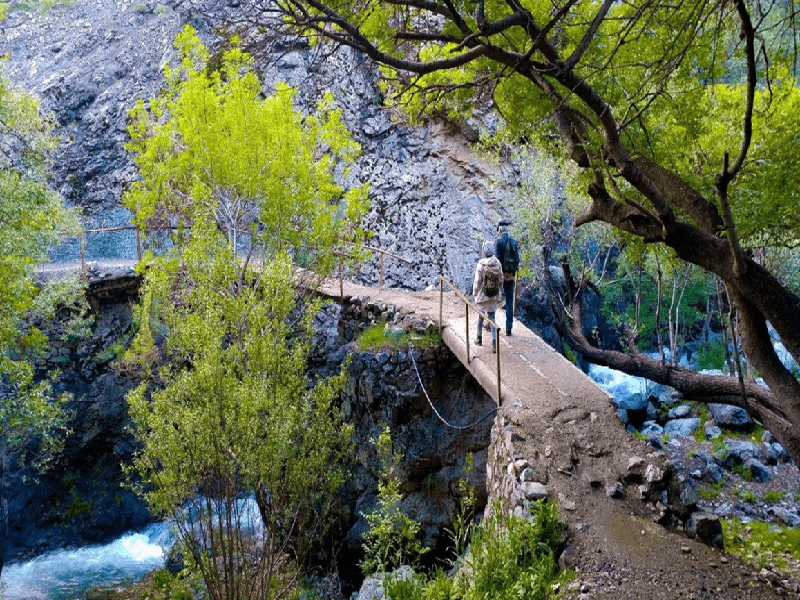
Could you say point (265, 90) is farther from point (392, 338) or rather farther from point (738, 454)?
point (738, 454)

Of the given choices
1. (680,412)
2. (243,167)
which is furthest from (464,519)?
(680,412)

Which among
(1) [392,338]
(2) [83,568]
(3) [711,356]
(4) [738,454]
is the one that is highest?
(1) [392,338]

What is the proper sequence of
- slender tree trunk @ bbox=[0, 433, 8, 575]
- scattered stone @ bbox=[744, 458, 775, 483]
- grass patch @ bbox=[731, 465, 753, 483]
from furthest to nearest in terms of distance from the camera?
grass patch @ bbox=[731, 465, 753, 483]
scattered stone @ bbox=[744, 458, 775, 483]
slender tree trunk @ bbox=[0, 433, 8, 575]

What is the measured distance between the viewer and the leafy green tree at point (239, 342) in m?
8.41

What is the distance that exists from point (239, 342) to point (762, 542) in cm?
926

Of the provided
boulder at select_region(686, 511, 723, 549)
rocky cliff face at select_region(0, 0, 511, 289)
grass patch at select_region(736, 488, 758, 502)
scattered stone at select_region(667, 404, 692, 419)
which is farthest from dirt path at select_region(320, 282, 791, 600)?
rocky cliff face at select_region(0, 0, 511, 289)

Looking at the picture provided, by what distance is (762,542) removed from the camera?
9859 millimetres

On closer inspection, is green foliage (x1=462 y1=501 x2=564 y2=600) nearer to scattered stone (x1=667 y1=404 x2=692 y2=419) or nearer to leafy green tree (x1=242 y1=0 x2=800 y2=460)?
leafy green tree (x1=242 y1=0 x2=800 y2=460)

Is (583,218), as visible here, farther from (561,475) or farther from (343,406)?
(343,406)

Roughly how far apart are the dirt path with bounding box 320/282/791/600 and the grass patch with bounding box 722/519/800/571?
8.40 feet

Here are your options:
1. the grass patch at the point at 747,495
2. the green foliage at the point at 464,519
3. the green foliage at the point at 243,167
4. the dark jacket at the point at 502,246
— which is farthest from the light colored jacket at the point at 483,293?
the grass patch at the point at 747,495

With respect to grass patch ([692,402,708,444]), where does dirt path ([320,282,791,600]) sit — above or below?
above

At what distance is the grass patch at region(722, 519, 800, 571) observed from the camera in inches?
334

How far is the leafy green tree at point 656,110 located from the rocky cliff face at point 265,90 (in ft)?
36.7
